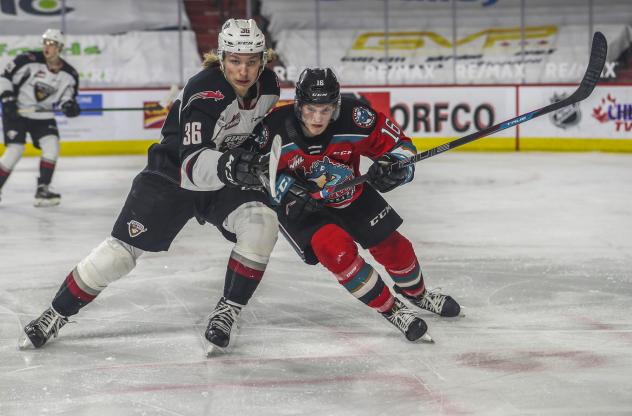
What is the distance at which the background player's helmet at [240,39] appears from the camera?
2.88m

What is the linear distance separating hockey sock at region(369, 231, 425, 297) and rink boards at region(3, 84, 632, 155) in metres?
6.61

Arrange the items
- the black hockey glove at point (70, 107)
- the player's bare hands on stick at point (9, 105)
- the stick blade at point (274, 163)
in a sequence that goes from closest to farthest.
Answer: the stick blade at point (274, 163)
the player's bare hands on stick at point (9, 105)
the black hockey glove at point (70, 107)

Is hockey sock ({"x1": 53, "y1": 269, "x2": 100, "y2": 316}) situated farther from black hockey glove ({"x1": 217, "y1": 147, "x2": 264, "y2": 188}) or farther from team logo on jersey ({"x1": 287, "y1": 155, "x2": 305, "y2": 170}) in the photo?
team logo on jersey ({"x1": 287, "y1": 155, "x2": 305, "y2": 170})

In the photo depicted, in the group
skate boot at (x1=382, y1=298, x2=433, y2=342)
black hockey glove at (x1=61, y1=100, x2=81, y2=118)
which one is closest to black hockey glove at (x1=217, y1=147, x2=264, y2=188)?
skate boot at (x1=382, y1=298, x2=433, y2=342)

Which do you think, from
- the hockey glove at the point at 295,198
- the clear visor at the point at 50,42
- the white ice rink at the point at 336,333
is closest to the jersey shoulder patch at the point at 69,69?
the clear visor at the point at 50,42

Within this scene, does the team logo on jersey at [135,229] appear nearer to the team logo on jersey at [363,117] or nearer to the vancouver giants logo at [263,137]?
the vancouver giants logo at [263,137]

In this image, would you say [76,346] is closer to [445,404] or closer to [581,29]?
[445,404]

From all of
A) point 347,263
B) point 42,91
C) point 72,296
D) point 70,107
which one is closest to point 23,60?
point 42,91

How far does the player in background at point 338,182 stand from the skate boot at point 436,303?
6.0 inches

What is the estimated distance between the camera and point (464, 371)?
270 centimetres

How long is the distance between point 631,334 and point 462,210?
9.61 feet

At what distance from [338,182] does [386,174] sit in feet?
0.63

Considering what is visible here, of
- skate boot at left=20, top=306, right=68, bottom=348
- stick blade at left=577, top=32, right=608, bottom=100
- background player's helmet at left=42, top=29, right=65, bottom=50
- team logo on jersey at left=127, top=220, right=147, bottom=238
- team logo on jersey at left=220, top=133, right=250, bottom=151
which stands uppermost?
background player's helmet at left=42, top=29, right=65, bottom=50

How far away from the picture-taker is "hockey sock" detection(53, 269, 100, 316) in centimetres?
297
